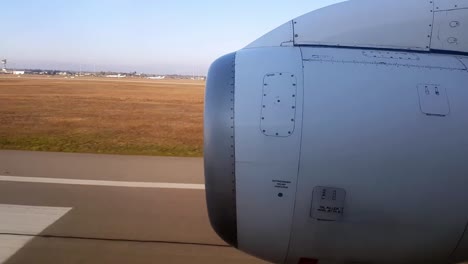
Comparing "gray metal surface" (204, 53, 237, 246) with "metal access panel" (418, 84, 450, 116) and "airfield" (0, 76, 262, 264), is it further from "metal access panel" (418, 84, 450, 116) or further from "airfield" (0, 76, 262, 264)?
"airfield" (0, 76, 262, 264)

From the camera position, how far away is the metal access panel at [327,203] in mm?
2549

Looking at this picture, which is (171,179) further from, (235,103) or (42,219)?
(235,103)

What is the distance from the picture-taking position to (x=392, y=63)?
277 centimetres

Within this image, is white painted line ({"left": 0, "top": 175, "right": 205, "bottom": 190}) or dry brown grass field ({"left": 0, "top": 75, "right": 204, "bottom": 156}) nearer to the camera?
white painted line ({"left": 0, "top": 175, "right": 205, "bottom": 190})

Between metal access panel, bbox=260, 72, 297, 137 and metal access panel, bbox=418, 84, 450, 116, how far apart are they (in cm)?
80

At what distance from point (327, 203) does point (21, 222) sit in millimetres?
4063

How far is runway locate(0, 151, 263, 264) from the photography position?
4285mm

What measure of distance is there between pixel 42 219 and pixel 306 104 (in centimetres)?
403

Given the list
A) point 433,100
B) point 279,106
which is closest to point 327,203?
point 279,106

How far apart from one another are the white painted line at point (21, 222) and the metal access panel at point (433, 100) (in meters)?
4.01

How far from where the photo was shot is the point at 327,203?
2.55m

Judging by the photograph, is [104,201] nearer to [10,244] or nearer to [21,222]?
[21,222]

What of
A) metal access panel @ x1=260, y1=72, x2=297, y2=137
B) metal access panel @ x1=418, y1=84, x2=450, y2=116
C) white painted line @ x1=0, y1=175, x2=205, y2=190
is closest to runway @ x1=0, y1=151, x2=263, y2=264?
white painted line @ x1=0, y1=175, x2=205, y2=190

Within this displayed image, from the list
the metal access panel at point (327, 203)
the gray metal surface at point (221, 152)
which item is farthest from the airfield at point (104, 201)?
the metal access panel at point (327, 203)
